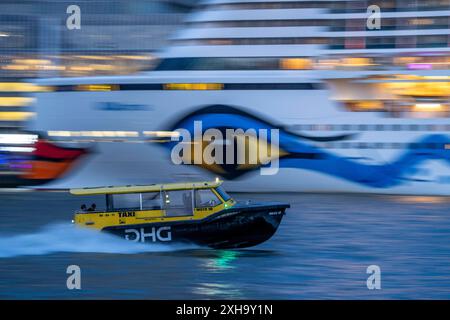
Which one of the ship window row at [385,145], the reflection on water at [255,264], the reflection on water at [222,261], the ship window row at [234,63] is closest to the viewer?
the reflection on water at [255,264]

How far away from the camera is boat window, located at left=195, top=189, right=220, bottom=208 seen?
17906mm

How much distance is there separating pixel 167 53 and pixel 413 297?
19.9 meters

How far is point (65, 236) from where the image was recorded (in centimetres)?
1925

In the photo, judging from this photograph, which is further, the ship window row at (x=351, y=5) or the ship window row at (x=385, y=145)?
Result: the ship window row at (x=351, y=5)

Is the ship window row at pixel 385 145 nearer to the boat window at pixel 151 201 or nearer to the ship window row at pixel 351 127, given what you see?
the ship window row at pixel 351 127

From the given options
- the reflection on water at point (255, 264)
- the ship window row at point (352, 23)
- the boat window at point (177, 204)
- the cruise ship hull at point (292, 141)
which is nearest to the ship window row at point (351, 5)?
the ship window row at point (352, 23)

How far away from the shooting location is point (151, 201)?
58.6ft

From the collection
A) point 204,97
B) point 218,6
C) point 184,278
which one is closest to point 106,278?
point 184,278

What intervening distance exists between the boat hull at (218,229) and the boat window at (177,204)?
19 cm

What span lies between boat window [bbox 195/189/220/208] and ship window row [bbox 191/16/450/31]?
15.6m

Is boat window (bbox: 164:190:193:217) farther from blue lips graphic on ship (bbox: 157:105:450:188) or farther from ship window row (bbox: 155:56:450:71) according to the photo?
ship window row (bbox: 155:56:450:71)

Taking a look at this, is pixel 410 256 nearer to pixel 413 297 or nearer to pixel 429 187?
pixel 413 297

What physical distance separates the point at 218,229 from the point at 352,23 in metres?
16.3

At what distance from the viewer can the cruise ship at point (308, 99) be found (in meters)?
31.9
